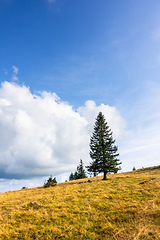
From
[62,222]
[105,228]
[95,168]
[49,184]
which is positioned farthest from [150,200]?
[49,184]

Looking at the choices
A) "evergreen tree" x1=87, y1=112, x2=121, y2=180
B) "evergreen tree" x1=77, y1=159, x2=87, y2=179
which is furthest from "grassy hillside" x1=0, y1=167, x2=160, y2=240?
"evergreen tree" x1=77, y1=159, x2=87, y2=179

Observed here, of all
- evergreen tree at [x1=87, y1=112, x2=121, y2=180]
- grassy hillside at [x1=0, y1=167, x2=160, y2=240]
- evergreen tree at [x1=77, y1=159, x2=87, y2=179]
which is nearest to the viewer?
grassy hillside at [x1=0, y1=167, x2=160, y2=240]

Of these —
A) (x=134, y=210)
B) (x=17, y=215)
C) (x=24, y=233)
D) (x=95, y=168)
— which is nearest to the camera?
(x=24, y=233)

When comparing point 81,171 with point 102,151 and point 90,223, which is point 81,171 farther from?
point 90,223

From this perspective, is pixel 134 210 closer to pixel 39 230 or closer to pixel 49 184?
pixel 39 230

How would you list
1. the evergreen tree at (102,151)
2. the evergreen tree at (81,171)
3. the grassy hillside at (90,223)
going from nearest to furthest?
the grassy hillside at (90,223) < the evergreen tree at (102,151) < the evergreen tree at (81,171)

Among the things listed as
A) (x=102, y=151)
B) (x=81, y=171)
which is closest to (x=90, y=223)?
(x=102, y=151)

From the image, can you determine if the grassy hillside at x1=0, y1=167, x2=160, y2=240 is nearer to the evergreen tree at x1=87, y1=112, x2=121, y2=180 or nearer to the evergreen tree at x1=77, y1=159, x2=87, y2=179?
the evergreen tree at x1=87, y1=112, x2=121, y2=180

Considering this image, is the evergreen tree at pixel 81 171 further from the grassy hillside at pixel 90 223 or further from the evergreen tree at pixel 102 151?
the grassy hillside at pixel 90 223

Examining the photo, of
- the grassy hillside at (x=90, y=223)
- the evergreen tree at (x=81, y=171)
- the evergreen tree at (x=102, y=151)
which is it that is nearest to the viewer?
the grassy hillside at (x=90, y=223)

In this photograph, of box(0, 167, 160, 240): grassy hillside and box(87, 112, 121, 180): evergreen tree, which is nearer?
box(0, 167, 160, 240): grassy hillside

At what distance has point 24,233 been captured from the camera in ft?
19.9

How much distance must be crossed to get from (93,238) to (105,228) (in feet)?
2.68

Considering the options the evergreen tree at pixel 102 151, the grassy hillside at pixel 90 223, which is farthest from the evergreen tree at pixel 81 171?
the grassy hillside at pixel 90 223
